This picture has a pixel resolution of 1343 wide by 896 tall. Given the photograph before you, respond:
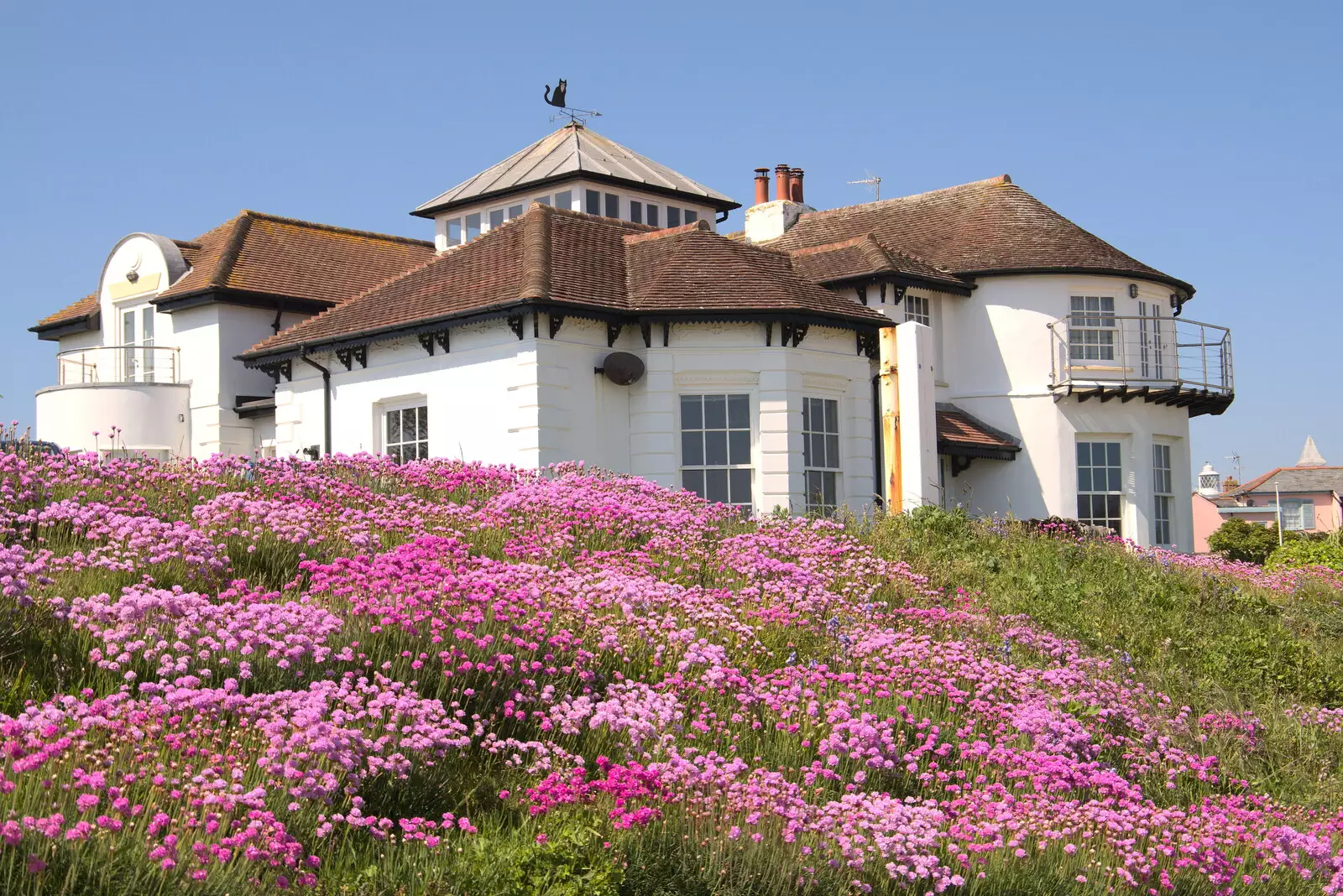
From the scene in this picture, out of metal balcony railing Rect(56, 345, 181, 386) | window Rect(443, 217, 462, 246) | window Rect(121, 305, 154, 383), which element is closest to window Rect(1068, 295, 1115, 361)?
window Rect(443, 217, 462, 246)

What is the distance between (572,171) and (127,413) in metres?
9.90

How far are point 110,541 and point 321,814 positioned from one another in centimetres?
441

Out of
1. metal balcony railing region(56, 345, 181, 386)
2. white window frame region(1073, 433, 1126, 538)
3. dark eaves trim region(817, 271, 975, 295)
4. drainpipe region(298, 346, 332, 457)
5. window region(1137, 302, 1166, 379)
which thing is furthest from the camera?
metal balcony railing region(56, 345, 181, 386)

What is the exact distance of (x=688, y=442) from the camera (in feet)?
68.1

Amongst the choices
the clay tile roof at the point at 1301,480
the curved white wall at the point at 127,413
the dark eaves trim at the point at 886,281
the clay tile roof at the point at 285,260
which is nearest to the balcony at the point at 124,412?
the curved white wall at the point at 127,413

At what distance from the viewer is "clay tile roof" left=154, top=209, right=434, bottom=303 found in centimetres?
2777

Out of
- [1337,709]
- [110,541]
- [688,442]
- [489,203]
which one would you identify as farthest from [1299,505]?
[110,541]

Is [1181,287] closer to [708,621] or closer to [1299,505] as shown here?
[708,621]

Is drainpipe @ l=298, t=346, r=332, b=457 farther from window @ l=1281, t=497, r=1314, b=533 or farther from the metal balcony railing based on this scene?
window @ l=1281, t=497, r=1314, b=533

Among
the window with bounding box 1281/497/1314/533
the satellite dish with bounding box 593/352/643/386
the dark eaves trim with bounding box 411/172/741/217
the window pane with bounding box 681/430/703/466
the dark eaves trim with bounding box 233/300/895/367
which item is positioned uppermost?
the dark eaves trim with bounding box 411/172/741/217

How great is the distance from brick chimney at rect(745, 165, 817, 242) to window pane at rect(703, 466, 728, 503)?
36.8 ft

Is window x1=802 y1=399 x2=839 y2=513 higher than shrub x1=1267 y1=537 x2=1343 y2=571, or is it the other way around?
window x1=802 y1=399 x2=839 y2=513

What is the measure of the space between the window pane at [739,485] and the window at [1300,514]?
64.2 meters

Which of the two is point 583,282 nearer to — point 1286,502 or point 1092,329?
point 1092,329
